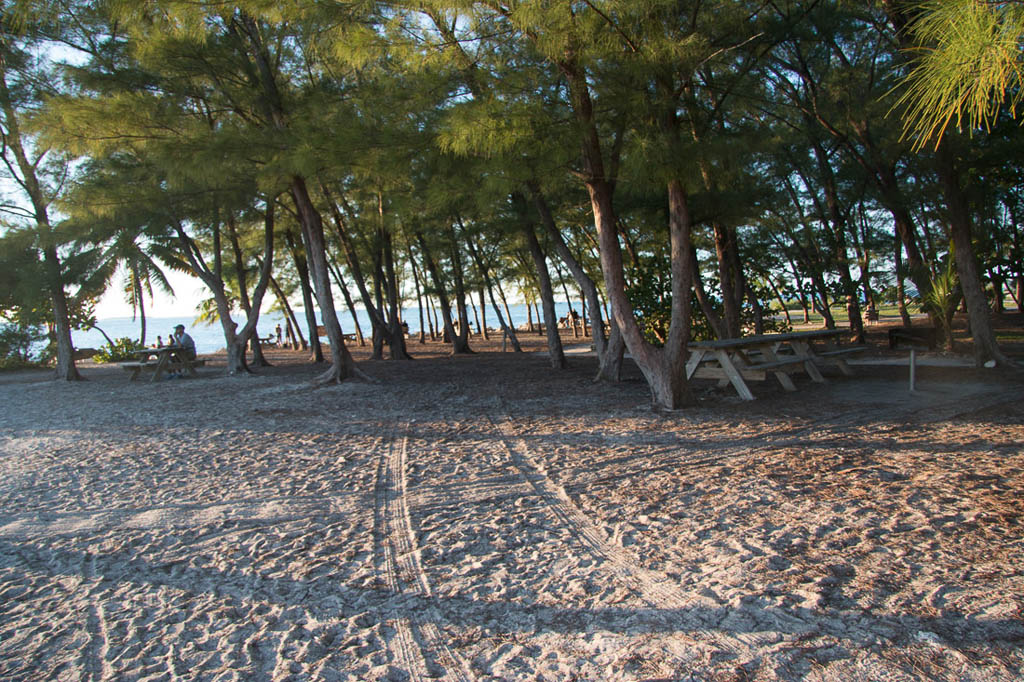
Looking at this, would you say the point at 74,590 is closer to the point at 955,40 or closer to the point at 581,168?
the point at 955,40

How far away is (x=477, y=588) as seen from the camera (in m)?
2.75

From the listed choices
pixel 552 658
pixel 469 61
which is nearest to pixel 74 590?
pixel 552 658

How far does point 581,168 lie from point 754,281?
6263mm

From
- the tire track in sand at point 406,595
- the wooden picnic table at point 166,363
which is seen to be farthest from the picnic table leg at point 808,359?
the wooden picnic table at point 166,363

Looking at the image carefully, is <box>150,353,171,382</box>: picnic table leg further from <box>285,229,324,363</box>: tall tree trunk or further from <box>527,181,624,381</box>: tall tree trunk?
<box>527,181,624,381</box>: tall tree trunk

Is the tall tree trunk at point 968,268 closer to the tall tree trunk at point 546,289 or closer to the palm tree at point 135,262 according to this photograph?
the tall tree trunk at point 546,289

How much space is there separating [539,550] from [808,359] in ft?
20.3

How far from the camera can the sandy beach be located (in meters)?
2.21

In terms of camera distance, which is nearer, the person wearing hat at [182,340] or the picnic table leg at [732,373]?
the picnic table leg at [732,373]

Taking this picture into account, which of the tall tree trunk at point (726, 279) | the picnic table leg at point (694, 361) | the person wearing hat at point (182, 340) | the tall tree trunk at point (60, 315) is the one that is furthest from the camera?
the person wearing hat at point (182, 340)

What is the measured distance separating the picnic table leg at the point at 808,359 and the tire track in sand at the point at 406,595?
5.90 m

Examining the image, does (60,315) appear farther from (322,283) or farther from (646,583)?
(646,583)

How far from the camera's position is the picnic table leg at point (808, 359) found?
8.11 metres

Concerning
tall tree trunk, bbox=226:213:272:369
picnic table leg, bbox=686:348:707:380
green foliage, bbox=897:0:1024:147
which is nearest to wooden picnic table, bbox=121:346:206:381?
tall tree trunk, bbox=226:213:272:369
